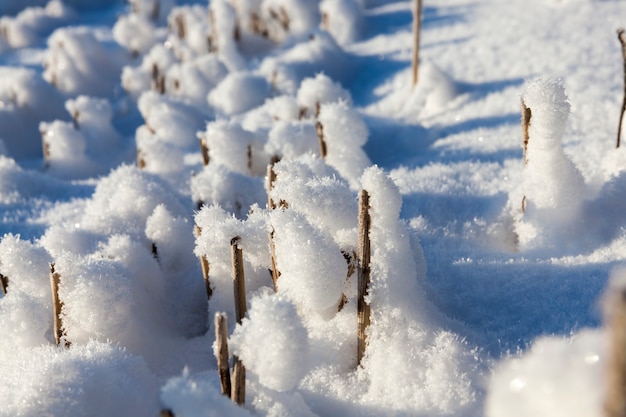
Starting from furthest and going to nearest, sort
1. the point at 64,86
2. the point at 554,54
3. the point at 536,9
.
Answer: the point at 64,86 → the point at 536,9 → the point at 554,54

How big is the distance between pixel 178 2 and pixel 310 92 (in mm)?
3568

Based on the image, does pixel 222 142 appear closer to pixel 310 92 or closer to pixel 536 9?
pixel 310 92

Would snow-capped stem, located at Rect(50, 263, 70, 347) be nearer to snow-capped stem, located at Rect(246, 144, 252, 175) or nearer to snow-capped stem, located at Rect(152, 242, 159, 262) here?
snow-capped stem, located at Rect(152, 242, 159, 262)

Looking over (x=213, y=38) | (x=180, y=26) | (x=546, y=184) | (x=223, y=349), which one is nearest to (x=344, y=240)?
(x=223, y=349)

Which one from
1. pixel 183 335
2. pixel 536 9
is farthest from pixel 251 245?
pixel 536 9

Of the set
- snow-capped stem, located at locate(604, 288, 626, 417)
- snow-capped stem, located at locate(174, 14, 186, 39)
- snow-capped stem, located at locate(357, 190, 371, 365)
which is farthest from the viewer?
snow-capped stem, located at locate(174, 14, 186, 39)

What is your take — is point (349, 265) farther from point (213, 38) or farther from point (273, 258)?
point (213, 38)

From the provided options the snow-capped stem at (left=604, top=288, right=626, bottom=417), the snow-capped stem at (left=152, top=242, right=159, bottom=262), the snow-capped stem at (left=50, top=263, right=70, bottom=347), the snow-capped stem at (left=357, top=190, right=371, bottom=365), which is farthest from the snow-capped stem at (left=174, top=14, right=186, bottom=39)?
the snow-capped stem at (left=604, top=288, right=626, bottom=417)

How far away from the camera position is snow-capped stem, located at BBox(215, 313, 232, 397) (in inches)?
33.8

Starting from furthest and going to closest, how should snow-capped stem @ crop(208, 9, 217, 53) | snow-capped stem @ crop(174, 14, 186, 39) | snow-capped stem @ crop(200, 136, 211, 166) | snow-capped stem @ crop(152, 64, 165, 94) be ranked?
1. snow-capped stem @ crop(174, 14, 186, 39)
2. snow-capped stem @ crop(208, 9, 217, 53)
3. snow-capped stem @ crop(152, 64, 165, 94)
4. snow-capped stem @ crop(200, 136, 211, 166)

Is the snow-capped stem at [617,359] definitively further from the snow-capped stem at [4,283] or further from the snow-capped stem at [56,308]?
the snow-capped stem at [4,283]

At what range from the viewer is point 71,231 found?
1.58m

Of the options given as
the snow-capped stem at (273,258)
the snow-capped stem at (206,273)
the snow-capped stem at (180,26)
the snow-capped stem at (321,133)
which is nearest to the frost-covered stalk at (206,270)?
the snow-capped stem at (206,273)

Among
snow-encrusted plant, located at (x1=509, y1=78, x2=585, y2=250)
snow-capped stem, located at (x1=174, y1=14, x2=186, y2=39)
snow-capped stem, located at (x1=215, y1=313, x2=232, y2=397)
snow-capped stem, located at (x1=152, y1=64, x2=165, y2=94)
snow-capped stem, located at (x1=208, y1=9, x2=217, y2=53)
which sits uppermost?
snow-capped stem, located at (x1=174, y1=14, x2=186, y2=39)
